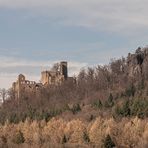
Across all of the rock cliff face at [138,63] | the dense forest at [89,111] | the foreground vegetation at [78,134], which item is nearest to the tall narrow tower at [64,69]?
the dense forest at [89,111]

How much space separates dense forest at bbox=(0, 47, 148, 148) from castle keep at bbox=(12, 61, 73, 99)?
72.3 inches

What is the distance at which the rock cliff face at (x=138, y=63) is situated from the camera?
82250 mm

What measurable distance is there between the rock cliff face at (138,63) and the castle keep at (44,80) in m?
13.1

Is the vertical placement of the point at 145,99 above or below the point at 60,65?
below

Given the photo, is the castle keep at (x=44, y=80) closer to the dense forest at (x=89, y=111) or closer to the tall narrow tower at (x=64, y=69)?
the tall narrow tower at (x=64, y=69)

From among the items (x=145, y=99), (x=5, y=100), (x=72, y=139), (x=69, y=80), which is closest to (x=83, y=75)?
(x=69, y=80)

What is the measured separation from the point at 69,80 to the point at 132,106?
30495 mm

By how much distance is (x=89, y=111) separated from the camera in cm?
7081

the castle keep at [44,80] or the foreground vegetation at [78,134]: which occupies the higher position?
the castle keep at [44,80]

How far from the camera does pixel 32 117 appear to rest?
75375 millimetres

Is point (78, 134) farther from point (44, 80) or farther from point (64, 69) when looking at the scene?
point (44, 80)

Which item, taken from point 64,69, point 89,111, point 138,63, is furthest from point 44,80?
point 89,111

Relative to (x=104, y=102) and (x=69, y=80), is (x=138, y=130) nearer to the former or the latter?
(x=104, y=102)

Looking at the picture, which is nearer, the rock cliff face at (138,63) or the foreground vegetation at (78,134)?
the foreground vegetation at (78,134)
